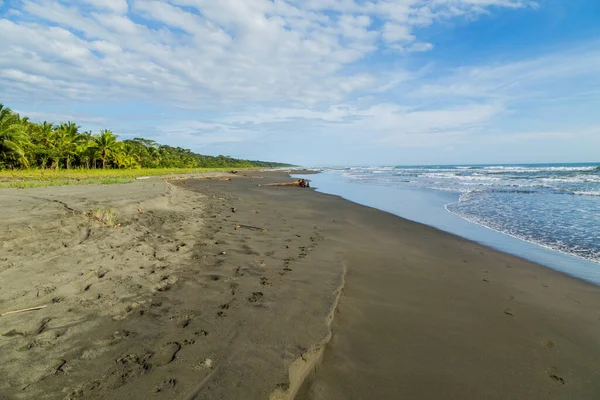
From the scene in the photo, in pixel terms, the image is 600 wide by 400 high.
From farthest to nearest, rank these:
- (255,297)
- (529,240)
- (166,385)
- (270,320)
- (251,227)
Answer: (251,227), (529,240), (255,297), (270,320), (166,385)

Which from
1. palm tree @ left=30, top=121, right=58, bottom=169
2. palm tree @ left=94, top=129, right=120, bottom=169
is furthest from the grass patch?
palm tree @ left=94, top=129, right=120, bottom=169

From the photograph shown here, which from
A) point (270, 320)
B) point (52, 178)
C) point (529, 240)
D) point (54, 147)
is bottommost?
point (529, 240)

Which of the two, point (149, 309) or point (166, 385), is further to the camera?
point (149, 309)

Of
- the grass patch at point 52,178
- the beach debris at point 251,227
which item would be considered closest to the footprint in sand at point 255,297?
the beach debris at point 251,227

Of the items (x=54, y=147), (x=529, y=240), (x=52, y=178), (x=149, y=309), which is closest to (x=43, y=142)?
(x=54, y=147)

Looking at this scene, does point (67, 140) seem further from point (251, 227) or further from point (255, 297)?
point (255, 297)

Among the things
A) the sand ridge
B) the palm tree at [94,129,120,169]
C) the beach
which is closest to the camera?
the sand ridge

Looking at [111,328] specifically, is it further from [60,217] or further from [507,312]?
[507,312]

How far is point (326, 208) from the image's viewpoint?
14.8 metres

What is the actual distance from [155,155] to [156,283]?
7177 centimetres

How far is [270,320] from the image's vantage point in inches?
145

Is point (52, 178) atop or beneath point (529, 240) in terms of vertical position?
atop

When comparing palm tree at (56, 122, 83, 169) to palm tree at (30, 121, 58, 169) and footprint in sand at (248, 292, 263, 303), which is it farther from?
footprint in sand at (248, 292, 263, 303)

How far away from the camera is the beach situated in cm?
267
